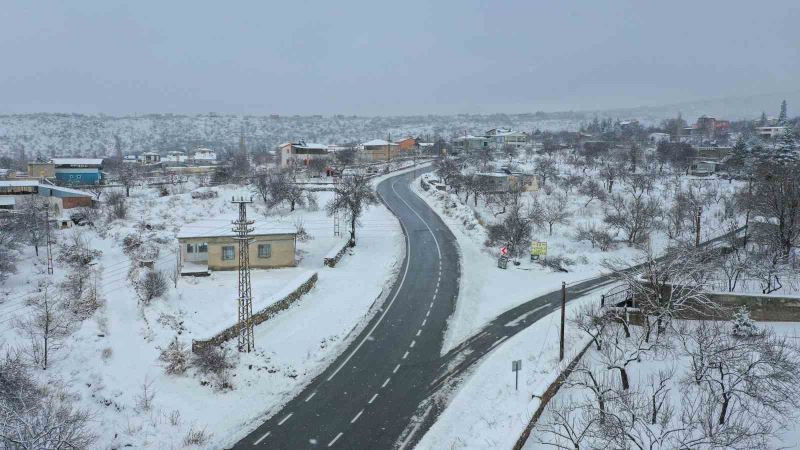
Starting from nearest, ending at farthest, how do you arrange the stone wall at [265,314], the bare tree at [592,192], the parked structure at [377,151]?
the stone wall at [265,314] < the bare tree at [592,192] < the parked structure at [377,151]

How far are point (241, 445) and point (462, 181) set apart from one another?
59420 mm

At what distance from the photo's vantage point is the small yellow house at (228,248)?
3822 cm

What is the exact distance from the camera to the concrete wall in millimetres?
38250

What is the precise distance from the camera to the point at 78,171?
89562 millimetres

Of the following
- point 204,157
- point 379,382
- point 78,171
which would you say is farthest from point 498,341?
point 204,157

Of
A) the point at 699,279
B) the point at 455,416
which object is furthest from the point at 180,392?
the point at 699,279

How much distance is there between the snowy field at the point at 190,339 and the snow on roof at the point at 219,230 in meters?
1.38

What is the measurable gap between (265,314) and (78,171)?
7634 centimetres

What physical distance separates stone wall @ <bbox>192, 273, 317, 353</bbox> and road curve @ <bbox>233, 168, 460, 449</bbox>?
5.06 meters

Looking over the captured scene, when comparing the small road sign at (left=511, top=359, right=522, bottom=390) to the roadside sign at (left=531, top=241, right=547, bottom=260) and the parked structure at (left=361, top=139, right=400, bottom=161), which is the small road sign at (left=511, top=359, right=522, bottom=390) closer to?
the roadside sign at (left=531, top=241, right=547, bottom=260)

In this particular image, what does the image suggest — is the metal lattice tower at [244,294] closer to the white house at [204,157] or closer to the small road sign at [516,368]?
the small road sign at [516,368]

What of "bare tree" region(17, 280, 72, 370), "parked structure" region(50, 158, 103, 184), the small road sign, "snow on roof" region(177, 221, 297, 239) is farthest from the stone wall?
"parked structure" region(50, 158, 103, 184)

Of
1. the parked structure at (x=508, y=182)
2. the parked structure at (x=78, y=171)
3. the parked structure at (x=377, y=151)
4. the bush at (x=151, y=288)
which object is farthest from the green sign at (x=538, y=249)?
the parked structure at (x=377, y=151)

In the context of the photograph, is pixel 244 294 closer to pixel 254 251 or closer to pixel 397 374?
pixel 397 374
